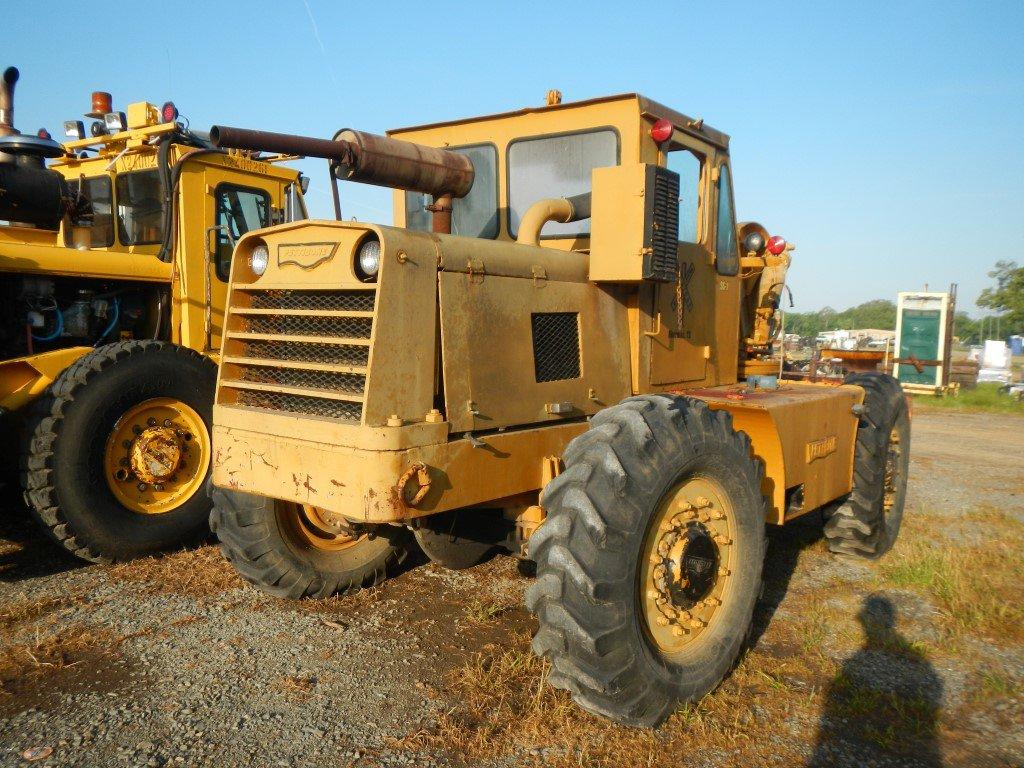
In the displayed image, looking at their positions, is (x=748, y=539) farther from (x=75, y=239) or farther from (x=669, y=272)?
(x=75, y=239)

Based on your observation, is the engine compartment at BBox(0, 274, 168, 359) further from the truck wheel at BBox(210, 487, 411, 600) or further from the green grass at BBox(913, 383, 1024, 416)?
the green grass at BBox(913, 383, 1024, 416)

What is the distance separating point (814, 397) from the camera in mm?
4551

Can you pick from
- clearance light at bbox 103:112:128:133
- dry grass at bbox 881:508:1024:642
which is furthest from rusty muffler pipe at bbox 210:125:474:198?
clearance light at bbox 103:112:128:133

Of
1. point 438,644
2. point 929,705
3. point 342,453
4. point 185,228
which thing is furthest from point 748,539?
point 185,228

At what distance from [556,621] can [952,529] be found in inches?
192

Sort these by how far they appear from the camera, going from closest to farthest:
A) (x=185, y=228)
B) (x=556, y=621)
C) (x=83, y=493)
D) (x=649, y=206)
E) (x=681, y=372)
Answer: (x=556, y=621)
(x=649, y=206)
(x=681, y=372)
(x=83, y=493)
(x=185, y=228)

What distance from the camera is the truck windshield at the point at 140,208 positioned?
643 cm

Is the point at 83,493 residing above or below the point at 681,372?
below

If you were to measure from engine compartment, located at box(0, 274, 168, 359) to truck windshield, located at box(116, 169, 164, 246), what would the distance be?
47cm

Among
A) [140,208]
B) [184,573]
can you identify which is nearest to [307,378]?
[184,573]

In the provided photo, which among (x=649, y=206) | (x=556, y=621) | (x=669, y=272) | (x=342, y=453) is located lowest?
(x=556, y=621)

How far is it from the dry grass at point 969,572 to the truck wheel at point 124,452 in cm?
470

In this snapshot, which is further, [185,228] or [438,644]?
[185,228]

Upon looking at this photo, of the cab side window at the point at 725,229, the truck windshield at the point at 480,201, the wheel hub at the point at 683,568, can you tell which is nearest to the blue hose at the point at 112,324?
the truck windshield at the point at 480,201
